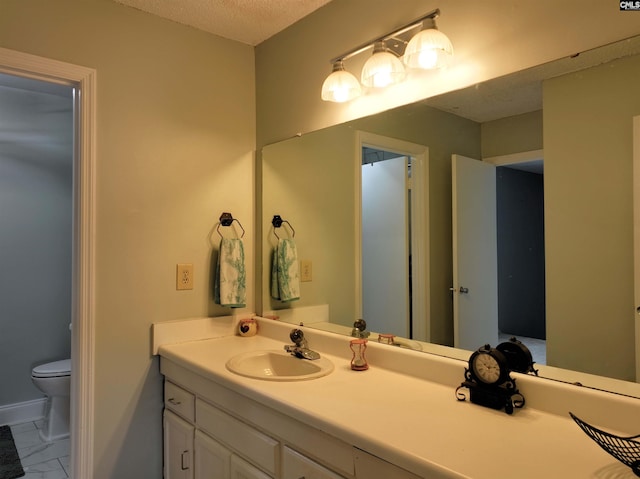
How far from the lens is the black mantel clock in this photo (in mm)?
1160

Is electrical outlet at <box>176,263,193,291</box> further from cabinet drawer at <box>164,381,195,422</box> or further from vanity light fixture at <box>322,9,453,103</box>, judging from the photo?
vanity light fixture at <box>322,9,453,103</box>

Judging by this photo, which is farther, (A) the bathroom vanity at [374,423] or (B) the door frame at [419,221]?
(B) the door frame at [419,221]

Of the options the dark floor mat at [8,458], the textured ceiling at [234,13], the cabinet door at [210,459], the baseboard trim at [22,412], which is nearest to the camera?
the cabinet door at [210,459]

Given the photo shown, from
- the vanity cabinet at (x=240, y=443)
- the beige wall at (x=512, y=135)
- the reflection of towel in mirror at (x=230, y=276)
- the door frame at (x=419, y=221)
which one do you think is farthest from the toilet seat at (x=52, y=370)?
the beige wall at (x=512, y=135)

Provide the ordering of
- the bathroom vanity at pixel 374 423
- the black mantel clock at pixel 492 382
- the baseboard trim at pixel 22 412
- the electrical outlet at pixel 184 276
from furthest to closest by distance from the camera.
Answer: the baseboard trim at pixel 22 412, the electrical outlet at pixel 184 276, the black mantel clock at pixel 492 382, the bathroom vanity at pixel 374 423

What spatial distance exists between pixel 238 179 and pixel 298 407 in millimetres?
1320

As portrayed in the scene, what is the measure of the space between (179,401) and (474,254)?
1.31 metres

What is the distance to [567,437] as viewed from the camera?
1.00 m

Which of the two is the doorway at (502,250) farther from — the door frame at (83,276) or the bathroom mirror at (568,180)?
the door frame at (83,276)

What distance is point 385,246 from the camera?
1845 mm

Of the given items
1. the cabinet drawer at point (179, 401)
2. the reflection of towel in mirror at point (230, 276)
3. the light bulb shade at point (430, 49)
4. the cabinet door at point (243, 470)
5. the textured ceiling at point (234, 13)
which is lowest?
the cabinet door at point (243, 470)

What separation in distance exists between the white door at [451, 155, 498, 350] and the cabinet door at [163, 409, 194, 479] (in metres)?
1.11

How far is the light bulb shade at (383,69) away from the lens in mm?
1528

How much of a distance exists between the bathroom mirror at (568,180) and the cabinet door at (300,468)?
1.87 ft
